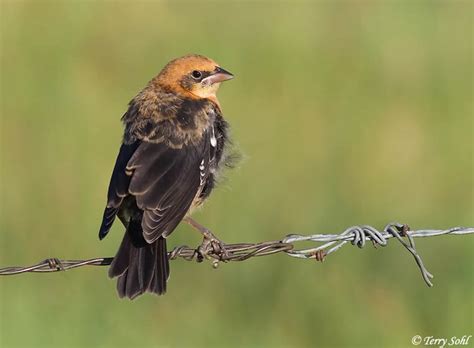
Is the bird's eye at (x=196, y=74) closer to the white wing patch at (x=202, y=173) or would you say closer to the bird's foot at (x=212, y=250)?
the white wing patch at (x=202, y=173)

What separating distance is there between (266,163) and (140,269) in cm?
335

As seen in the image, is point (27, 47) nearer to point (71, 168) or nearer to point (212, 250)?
point (71, 168)

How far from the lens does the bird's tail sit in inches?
227

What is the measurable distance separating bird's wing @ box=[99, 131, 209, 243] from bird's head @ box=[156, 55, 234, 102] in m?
0.89

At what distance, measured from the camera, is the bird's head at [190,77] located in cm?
721

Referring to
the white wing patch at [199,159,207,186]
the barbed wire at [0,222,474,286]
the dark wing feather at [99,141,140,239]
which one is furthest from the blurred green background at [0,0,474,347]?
the barbed wire at [0,222,474,286]

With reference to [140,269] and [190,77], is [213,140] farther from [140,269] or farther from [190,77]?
[140,269]

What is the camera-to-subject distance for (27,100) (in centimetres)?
937

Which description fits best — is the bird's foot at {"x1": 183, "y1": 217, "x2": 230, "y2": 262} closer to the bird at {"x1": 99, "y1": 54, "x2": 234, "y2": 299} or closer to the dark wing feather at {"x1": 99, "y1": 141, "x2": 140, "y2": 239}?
the bird at {"x1": 99, "y1": 54, "x2": 234, "y2": 299}

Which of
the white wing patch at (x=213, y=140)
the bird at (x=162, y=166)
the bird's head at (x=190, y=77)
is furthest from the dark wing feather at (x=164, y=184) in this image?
the bird's head at (x=190, y=77)

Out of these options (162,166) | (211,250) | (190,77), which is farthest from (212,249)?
(190,77)

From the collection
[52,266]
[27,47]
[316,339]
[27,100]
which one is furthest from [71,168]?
[52,266]

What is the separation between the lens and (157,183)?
601 cm

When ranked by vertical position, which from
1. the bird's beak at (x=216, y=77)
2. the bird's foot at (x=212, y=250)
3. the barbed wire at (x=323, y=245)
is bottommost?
the barbed wire at (x=323, y=245)
